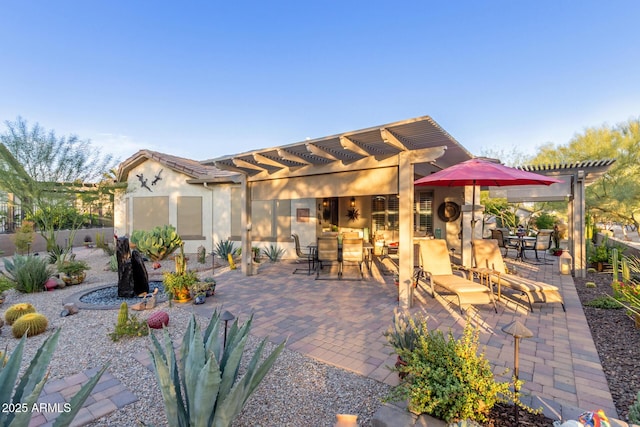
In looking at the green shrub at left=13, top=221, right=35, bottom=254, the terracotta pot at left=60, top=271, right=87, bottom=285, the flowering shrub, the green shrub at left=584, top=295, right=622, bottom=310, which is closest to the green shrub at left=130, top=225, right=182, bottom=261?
the terracotta pot at left=60, top=271, right=87, bottom=285

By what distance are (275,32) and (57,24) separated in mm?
6460

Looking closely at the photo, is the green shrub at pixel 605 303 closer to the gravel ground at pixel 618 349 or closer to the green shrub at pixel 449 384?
the gravel ground at pixel 618 349

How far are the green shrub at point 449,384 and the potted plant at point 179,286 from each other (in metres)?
4.77

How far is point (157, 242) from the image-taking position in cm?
1038

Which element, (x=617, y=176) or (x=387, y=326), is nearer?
(x=387, y=326)

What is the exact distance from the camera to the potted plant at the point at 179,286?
571cm

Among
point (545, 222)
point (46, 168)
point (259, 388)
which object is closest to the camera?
point (259, 388)

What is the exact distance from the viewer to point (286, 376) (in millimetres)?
3111

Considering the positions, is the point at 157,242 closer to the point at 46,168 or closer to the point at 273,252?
the point at 46,168

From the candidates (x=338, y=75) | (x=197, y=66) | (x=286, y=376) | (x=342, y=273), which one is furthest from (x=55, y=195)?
(x=338, y=75)

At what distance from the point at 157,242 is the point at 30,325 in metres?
6.39

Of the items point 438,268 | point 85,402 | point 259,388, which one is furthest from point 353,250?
point 85,402

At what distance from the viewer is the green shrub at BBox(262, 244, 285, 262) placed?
1073cm

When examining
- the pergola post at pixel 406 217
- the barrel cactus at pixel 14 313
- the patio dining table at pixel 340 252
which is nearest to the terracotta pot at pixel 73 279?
the barrel cactus at pixel 14 313
